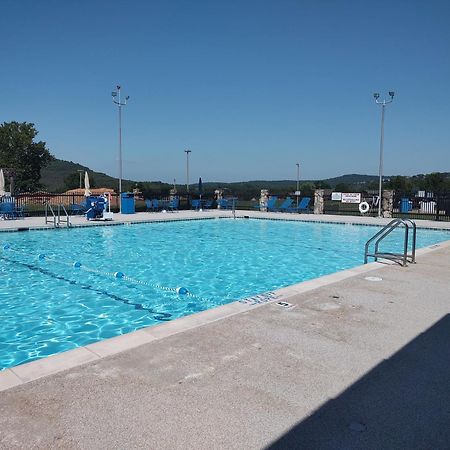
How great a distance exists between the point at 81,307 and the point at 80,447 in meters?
4.30

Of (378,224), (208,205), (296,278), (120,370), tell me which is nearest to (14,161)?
(208,205)

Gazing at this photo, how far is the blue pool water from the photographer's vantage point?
5453 mm

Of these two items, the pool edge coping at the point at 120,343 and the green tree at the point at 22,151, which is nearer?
the pool edge coping at the point at 120,343

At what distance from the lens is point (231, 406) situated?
2.53 m

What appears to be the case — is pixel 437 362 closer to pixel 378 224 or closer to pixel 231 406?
pixel 231 406

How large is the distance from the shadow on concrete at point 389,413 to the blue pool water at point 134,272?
10.8 ft

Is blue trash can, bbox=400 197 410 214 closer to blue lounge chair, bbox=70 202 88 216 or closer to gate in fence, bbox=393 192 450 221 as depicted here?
gate in fence, bbox=393 192 450 221

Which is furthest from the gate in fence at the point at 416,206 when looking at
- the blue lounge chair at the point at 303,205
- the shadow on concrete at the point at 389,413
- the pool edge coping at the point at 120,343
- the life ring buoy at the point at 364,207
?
the shadow on concrete at the point at 389,413

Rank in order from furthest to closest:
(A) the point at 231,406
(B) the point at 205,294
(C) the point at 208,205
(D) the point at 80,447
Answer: (C) the point at 208,205, (B) the point at 205,294, (A) the point at 231,406, (D) the point at 80,447

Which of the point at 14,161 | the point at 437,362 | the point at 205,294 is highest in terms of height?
the point at 14,161

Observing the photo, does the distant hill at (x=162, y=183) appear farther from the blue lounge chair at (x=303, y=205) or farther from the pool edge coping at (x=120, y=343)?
the pool edge coping at (x=120, y=343)

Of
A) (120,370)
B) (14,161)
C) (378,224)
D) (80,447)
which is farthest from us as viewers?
(14,161)

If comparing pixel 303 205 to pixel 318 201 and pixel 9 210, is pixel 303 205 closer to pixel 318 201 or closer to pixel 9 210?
pixel 318 201

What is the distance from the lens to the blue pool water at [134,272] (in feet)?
17.9
